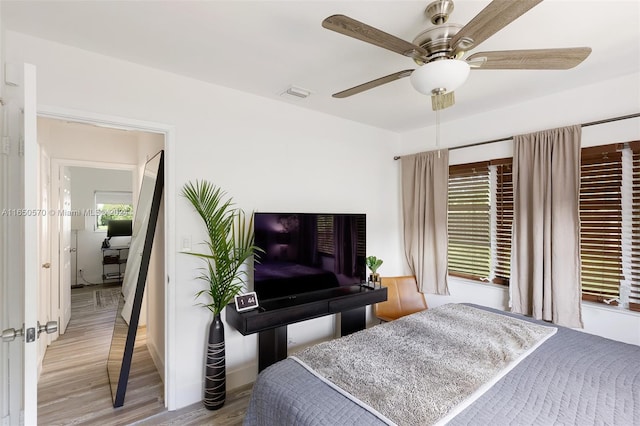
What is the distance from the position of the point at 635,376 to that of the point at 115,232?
645 centimetres

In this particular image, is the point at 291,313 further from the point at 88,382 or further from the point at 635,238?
the point at 635,238

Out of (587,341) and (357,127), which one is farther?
(357,127)

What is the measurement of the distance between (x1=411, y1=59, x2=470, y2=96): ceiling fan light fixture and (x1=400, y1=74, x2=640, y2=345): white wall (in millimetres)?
1872

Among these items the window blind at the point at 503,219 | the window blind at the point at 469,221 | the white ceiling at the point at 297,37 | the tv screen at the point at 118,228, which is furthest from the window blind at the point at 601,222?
the tv screen at the point at 118,228

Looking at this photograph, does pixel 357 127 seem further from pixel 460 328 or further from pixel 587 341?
pixel 587 341

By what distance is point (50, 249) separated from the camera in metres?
3.34

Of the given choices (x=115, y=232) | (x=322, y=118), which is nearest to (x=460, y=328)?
(x=322, y=118)

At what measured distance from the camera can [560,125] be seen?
2678mm

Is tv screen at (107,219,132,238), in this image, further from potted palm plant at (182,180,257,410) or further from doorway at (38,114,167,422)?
potted palm plant at (182,180,257,410)

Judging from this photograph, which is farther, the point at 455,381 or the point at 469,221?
the point at 469,221

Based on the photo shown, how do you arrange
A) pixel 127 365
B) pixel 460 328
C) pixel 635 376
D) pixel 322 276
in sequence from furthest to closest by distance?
pixel 322 276, pixel 127 365, pixel 460 328, pixel 635 376

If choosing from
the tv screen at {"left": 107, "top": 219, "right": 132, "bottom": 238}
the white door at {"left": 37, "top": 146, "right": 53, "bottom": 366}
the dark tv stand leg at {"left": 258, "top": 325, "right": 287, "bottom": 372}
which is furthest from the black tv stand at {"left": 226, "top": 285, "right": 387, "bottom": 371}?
the tv screen at {"left": 107, "top": 219, "right": 132, "bottom": 238}

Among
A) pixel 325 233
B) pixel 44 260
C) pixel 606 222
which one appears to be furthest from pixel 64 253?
pixel 606 222

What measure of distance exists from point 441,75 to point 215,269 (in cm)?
206
